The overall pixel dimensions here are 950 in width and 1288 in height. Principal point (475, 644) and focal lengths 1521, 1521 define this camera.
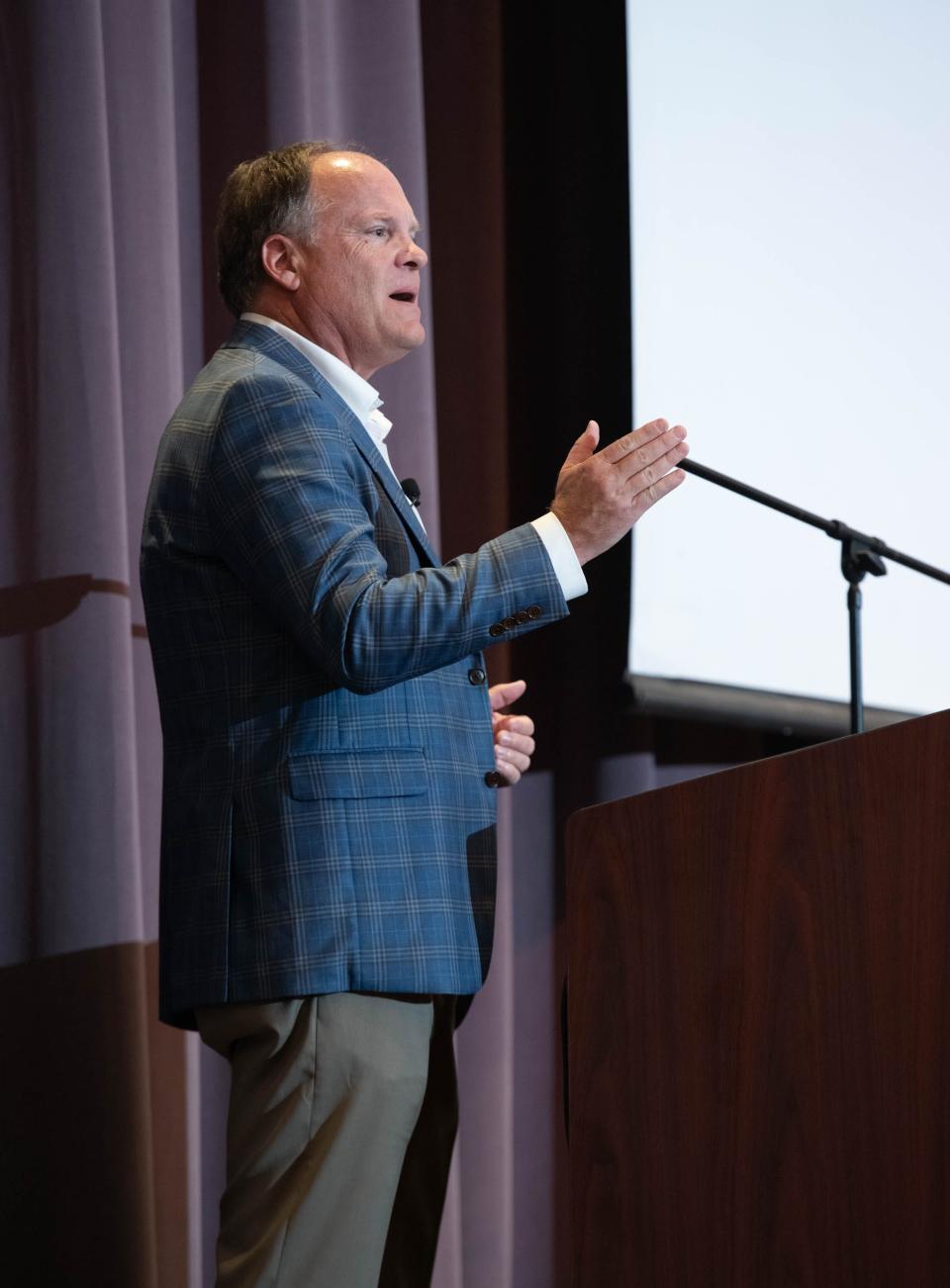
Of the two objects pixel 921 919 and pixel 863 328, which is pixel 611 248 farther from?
pixel 921 919

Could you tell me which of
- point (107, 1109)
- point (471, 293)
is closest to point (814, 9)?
point (471, 293)

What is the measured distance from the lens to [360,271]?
176cm

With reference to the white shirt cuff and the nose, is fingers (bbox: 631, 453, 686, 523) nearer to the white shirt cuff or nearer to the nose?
the white shirt cuff

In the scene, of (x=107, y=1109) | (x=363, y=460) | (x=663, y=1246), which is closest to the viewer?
(x=663, y=1246)

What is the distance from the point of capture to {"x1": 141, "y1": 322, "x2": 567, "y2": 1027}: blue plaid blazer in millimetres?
1392

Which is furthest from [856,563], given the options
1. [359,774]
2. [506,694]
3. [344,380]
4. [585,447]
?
[359,774]

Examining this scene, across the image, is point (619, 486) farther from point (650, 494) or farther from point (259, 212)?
point (259, 212)

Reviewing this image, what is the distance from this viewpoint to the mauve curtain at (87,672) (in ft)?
6.52

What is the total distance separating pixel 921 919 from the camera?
1.10 meters

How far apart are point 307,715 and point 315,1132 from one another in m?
0.38

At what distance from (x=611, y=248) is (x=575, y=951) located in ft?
5.35

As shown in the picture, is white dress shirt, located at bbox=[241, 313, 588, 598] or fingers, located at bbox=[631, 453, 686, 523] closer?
fingers, located at bbox=[631, 453, 686, 523]

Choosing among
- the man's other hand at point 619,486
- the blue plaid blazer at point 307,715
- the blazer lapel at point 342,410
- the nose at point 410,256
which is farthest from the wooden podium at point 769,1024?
the nose at point 410,256

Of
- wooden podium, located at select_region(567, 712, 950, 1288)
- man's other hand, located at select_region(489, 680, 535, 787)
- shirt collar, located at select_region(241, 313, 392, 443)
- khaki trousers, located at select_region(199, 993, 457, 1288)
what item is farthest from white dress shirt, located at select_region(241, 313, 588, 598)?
khaki trousers, located at select_region(199, 993, 457, 1288)
